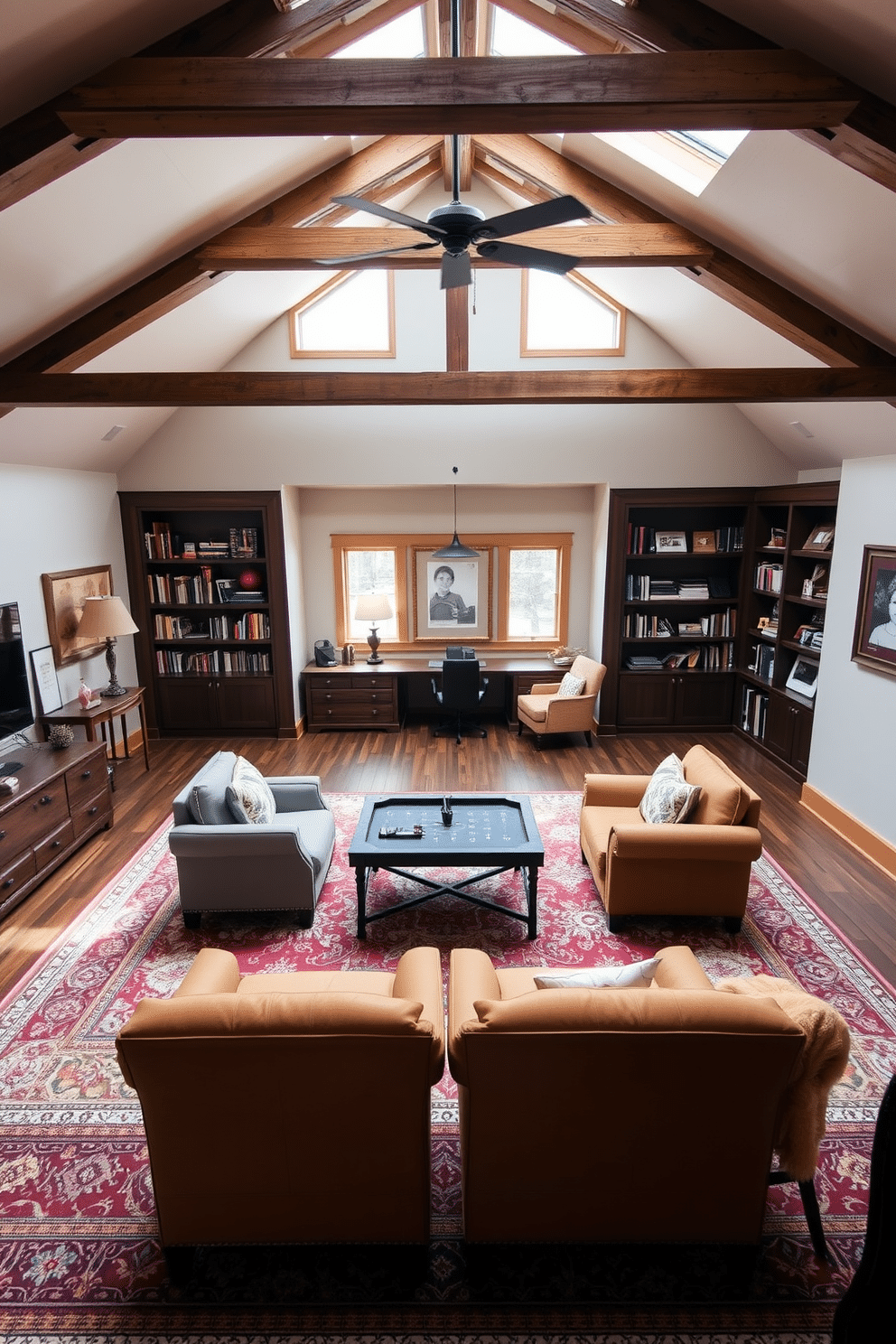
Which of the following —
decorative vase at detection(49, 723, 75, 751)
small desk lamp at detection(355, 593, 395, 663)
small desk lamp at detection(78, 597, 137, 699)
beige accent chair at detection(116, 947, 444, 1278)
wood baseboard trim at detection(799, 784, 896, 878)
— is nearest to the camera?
beige accent chair at detection(116, 947, 444, 1278)

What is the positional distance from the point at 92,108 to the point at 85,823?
409cm

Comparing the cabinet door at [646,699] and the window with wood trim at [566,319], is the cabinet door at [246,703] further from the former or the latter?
the window with wood trim at [566,319]

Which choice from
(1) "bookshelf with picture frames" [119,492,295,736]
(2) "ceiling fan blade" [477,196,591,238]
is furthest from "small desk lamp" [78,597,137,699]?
(2) "ceiling fan blade" [477,196,591,238]

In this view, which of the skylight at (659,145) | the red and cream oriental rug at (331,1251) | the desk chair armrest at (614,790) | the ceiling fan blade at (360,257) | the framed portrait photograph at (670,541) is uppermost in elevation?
the skylight at (659,145)

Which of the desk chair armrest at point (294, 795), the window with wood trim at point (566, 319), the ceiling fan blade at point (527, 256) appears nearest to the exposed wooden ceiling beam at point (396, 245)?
the ceiling fan blade at point (527, 256)

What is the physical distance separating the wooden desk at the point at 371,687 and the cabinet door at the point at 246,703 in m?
0.40

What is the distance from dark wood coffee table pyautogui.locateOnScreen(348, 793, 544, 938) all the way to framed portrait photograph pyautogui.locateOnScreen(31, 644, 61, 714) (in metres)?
2.88

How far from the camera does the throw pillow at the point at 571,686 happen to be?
7.12 metres

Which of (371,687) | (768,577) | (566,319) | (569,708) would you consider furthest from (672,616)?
(371,687)

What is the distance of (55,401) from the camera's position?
4230 mm

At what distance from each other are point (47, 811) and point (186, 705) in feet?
9.89

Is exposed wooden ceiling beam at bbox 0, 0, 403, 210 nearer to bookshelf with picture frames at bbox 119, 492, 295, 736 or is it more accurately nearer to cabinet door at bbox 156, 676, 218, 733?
bookshelf with picture frames at bbox 119, 492, 295, 736

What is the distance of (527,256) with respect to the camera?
127 inches

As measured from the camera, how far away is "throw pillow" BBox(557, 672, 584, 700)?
7.12 m
